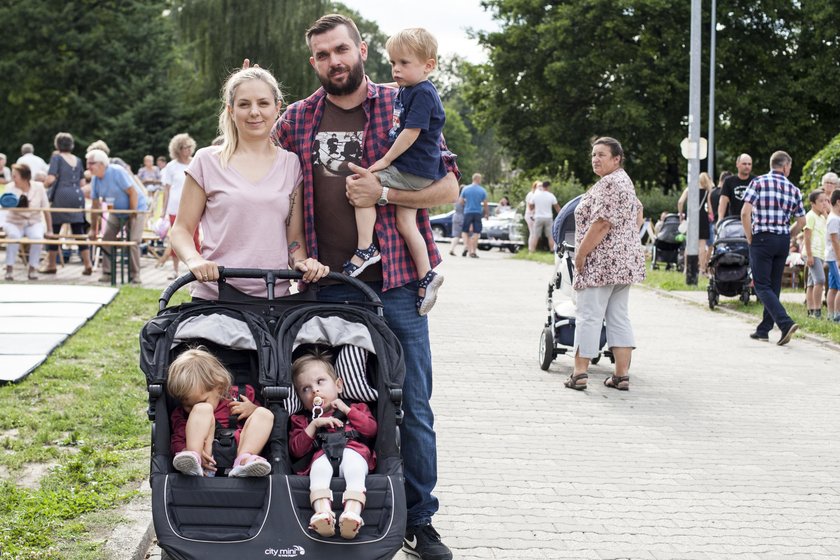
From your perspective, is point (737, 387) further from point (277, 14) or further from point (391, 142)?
point (277, 14)

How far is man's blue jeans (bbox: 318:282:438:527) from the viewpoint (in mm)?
5004

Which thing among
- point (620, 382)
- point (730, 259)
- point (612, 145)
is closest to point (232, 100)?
point (612, 145)

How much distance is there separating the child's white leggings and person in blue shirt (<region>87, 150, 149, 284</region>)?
13419 mm

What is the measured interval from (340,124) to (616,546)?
2296 mm


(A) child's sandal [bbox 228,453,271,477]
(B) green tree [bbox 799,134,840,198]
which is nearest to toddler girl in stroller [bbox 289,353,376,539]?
(A) child's sandal [bbox 228,453,271,477]

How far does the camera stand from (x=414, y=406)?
5.00m

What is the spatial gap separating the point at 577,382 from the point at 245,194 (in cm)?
550

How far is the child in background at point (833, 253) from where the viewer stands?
45.8 feet

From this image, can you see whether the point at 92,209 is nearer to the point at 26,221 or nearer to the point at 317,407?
the point at 26,221

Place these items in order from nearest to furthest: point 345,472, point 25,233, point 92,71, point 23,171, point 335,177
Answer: point 345,472
point 335,177
point 25,233
point 23,171
point 92,71

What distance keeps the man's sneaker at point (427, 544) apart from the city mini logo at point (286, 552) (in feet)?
3.34

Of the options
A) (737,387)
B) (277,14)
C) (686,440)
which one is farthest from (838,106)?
(686,440)

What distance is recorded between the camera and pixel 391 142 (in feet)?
16.2

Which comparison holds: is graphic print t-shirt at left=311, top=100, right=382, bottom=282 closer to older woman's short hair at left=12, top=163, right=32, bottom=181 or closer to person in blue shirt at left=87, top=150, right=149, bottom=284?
person in blue shirt at left=87, top=150, right=149, bottom=284
